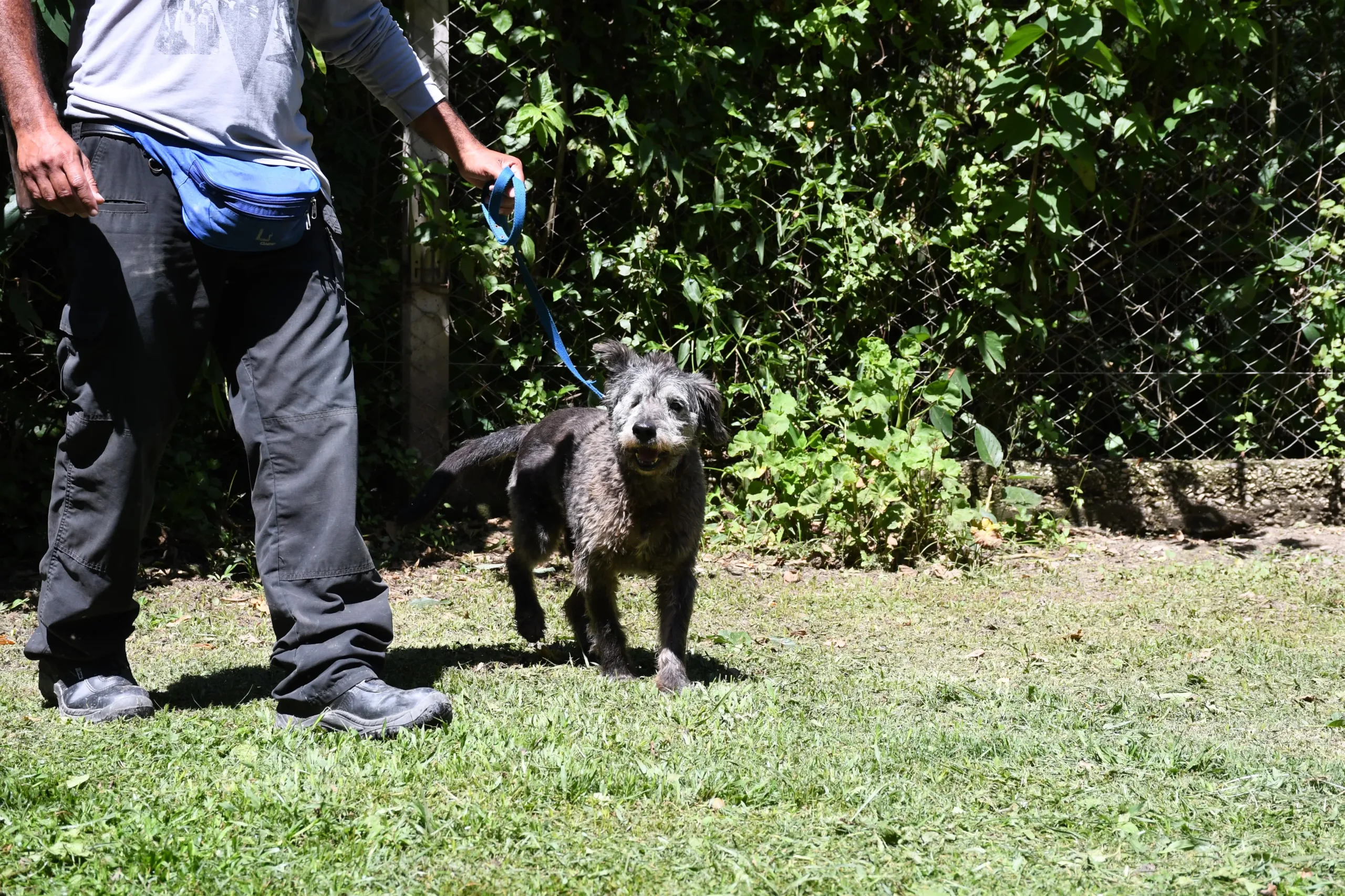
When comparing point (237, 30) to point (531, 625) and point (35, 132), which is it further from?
point (531, 625)

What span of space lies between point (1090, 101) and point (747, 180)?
176cm

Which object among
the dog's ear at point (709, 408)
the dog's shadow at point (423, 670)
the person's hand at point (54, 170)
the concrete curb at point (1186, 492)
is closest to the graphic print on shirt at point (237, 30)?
the person's hand at point (54, 170)

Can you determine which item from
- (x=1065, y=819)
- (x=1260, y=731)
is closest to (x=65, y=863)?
(x=1065, y=819)

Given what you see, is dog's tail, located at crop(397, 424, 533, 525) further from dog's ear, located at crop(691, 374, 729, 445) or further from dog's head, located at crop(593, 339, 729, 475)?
dog's ear, located at crop(691, 374, 729, 445)

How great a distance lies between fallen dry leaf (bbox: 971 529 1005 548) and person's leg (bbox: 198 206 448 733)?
3.77m

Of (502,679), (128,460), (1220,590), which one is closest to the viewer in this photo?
(128,460)

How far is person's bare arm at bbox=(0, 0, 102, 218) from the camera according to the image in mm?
3049

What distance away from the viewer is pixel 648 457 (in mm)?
4324

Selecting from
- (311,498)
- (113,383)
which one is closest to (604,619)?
(311,498)

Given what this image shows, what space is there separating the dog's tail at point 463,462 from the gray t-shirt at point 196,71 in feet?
6.20

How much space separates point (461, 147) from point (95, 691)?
1928mm

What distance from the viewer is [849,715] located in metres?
3.72

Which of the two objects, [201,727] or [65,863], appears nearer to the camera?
[65,863]

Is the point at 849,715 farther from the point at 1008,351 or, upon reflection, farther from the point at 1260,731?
the point at 1008,351
